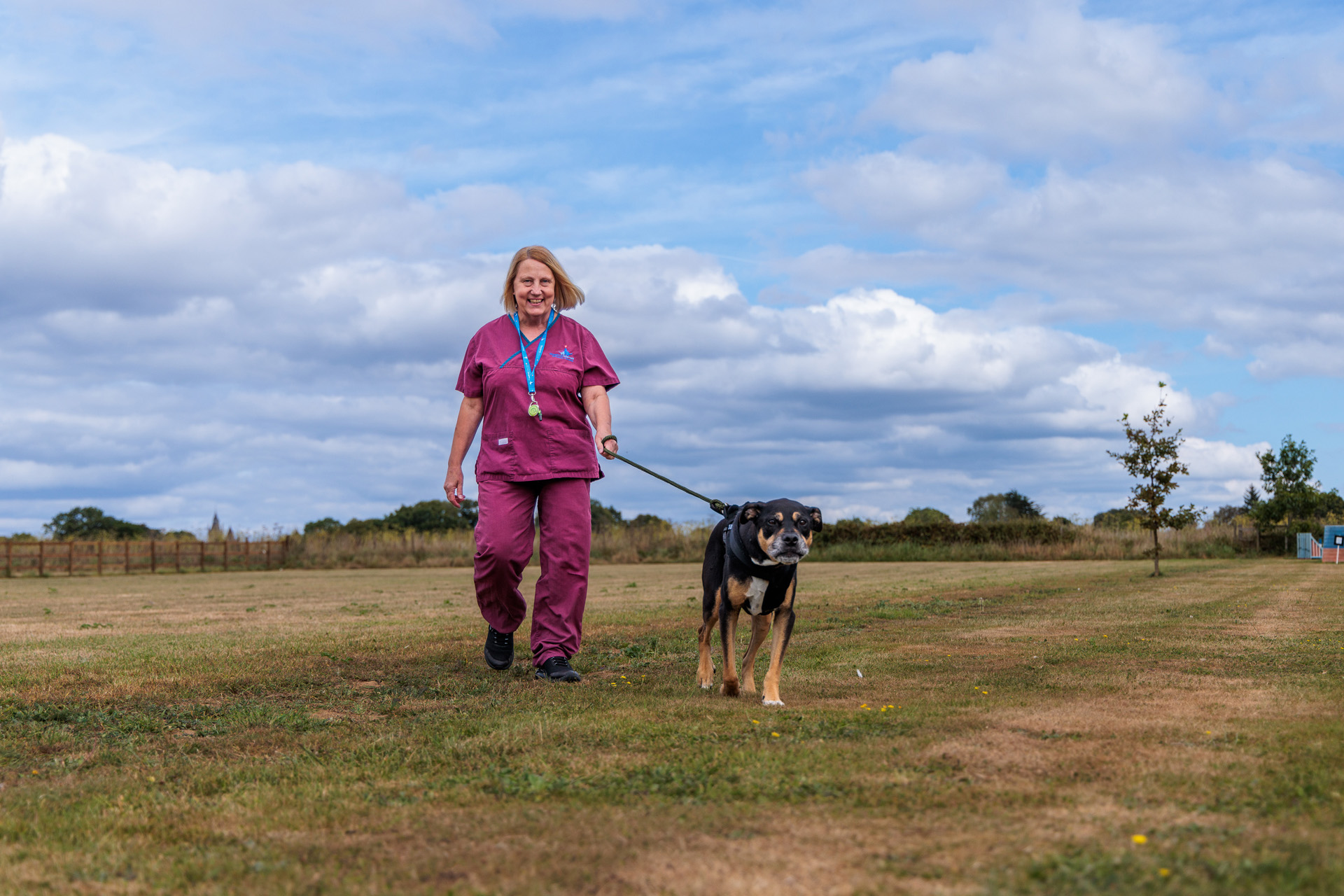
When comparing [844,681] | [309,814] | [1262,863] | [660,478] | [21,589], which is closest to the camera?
[1262,863]

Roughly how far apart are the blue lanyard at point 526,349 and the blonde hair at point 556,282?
0.09m

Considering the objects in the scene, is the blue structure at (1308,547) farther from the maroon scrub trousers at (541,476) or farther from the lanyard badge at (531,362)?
the lanyard badge at (531,362)

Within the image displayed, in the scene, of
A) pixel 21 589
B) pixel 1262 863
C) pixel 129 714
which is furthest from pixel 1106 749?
pixel 21 589

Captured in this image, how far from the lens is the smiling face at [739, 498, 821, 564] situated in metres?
5.64

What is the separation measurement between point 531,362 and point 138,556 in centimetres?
4560

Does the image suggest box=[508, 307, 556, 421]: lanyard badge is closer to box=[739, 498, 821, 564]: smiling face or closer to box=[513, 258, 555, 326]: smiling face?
box=[513, 258, 555, 326]: smiling face

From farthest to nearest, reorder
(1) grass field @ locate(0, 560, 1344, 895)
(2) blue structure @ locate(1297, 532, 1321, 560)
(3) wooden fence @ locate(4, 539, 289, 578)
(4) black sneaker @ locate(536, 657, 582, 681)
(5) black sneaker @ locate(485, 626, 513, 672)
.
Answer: (3) wooden fence @ locate(4, 539, 289, 578) < (2) blue structure @ locate(1297, 532, 1321, 560) < (5) black sneaker @ locate(485, 626, 513, 672) < (4) black sneaker @ locate(536, 657, 582, 681) < (1) grass field @ locate(0, 560, 1344, 895)

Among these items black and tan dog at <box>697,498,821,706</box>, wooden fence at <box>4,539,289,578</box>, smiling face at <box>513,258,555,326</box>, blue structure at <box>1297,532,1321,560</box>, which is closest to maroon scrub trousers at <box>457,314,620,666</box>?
smiling face at <box>513,258,555,326</box>

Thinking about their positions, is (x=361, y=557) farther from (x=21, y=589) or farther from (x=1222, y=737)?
(x=1222, y=737)

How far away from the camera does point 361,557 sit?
46.6 metres

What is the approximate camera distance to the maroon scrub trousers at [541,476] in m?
7.00

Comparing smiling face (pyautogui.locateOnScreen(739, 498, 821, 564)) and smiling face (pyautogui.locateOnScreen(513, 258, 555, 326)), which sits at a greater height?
smiling face (pyautogui.locateOnScreen(513, 258, 555, 326))

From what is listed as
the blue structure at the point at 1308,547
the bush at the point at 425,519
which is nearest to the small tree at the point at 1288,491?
the blue structure at the point at 1308,547

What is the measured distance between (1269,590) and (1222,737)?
48.7 feet
